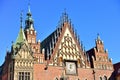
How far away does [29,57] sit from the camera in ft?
190

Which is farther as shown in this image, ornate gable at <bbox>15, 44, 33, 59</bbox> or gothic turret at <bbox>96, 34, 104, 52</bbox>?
gothic turret at <bbox>96, 34, 104, 52</bbox>

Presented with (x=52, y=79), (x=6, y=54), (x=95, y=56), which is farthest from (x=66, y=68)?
(x=6, y=54)

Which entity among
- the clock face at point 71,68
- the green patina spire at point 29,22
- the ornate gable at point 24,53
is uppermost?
the green patina spire at point 29,22

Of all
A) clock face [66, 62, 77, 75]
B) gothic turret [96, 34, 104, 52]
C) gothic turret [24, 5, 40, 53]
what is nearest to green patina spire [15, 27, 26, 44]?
gothic turret [24, 5, 40, 53]

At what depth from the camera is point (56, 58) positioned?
204 ft

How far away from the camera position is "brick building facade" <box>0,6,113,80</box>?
188ft

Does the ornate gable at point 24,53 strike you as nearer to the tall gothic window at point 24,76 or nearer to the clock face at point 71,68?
the tall gothic window at point 24,76

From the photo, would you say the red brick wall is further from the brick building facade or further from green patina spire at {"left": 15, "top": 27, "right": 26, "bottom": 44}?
green patina spire at {"left": 15, "top": 27, "right": 26, "bottom": 44}

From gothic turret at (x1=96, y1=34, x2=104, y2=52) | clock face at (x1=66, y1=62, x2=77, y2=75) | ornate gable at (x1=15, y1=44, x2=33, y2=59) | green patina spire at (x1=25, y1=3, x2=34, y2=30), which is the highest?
green patina spire at (x1=25, y1=3, x2=34, y2=30)

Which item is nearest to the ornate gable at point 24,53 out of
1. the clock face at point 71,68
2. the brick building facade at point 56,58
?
the brick building facade at point 56,58

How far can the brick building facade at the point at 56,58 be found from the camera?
2258 inches

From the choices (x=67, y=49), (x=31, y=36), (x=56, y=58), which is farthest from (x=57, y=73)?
(x=31, y=36)

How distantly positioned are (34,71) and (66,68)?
8.24 meters

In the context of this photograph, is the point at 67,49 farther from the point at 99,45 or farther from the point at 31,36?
the point at 99,45
